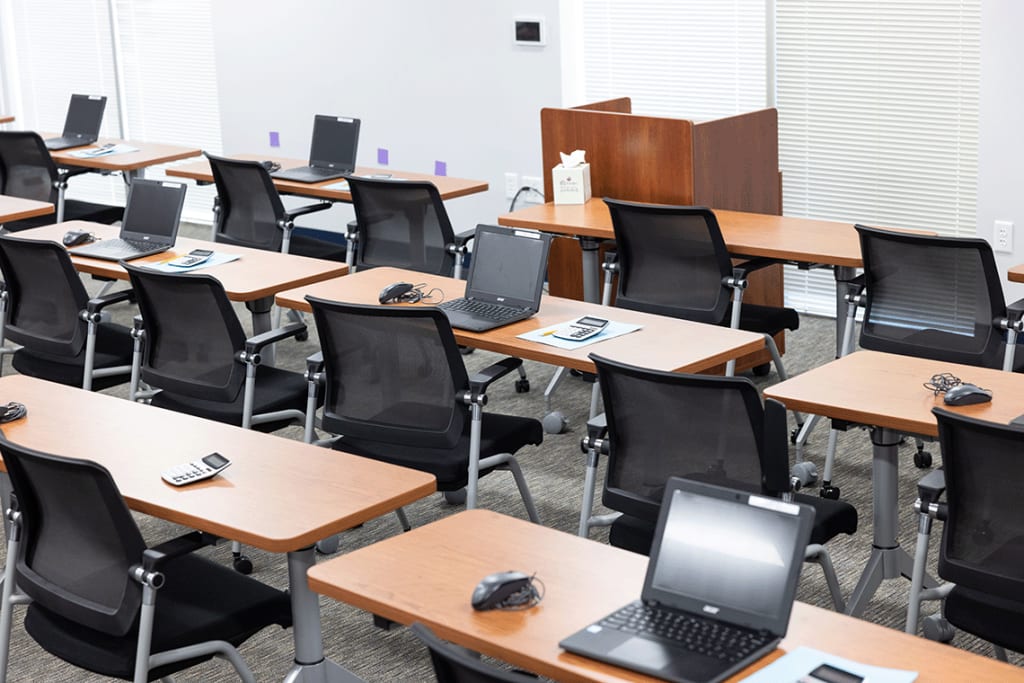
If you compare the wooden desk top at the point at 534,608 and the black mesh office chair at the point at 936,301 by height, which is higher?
the black mesh office chair at the point at 936,301

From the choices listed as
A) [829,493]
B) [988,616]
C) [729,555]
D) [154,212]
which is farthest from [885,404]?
[154,212]

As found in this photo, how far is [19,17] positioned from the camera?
1186 centimetres

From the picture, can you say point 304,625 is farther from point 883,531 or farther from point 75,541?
point 883,531

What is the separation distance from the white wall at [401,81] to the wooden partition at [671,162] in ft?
5.63

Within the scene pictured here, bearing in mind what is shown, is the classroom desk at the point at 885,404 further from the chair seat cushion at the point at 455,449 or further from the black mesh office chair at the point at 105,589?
the black mesh office chair at the point at 105,589

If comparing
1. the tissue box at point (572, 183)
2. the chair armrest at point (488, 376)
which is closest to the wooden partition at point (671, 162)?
the tissue box at point (572, 183)

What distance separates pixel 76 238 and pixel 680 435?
3686 millimetres

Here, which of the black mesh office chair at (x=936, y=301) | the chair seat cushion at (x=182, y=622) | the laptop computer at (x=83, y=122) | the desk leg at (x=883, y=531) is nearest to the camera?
the chair seat cushion at (x=182, y=622)

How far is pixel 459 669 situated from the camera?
2.02 meters

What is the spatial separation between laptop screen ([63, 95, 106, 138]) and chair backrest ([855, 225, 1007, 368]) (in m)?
5.93

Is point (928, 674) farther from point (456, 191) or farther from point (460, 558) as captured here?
point (456, 191)

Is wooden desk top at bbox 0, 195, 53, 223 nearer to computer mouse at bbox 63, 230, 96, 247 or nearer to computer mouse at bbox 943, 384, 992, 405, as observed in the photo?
computer mouse at bbox 63, 230, 96, 247

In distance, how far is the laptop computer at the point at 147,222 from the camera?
593cm

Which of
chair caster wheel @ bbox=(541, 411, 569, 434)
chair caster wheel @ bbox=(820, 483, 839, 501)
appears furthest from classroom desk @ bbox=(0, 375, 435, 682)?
chair caster wheel @ bbox=(541, 411, 569, 434)
